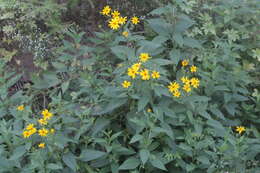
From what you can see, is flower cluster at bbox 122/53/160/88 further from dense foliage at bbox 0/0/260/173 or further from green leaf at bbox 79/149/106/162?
green leaf at bbox 79/149/106/162

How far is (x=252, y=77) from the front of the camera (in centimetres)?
378

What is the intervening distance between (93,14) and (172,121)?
2.04 metres

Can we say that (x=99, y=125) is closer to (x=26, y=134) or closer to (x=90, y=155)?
(x=90, y=155)

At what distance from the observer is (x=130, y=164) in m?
2.87

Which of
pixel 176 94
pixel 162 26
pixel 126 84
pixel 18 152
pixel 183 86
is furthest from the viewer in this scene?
pixel 162 26

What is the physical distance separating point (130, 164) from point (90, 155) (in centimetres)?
32

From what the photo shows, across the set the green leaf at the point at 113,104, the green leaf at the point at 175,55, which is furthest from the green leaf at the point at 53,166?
the green leaf at the point at 175,55

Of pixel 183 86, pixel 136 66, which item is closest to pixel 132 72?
pixel 136 66

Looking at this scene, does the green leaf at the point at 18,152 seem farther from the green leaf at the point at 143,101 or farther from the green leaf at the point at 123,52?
the green leaf at the point at 123,52

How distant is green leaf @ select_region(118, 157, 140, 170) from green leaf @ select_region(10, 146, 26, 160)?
74 centimetres

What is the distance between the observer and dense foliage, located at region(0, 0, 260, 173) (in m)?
2.87

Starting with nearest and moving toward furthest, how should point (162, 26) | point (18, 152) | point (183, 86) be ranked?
1. point (18, 152)
2. point (183, 86)
3. point (162, 26)

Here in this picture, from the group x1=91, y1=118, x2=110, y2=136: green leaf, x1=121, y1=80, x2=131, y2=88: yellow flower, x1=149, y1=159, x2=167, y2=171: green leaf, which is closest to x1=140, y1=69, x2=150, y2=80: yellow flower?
x1=121, y1=80, x2=131, y2=88: yellow flower

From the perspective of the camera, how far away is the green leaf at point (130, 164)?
9.33 ft
